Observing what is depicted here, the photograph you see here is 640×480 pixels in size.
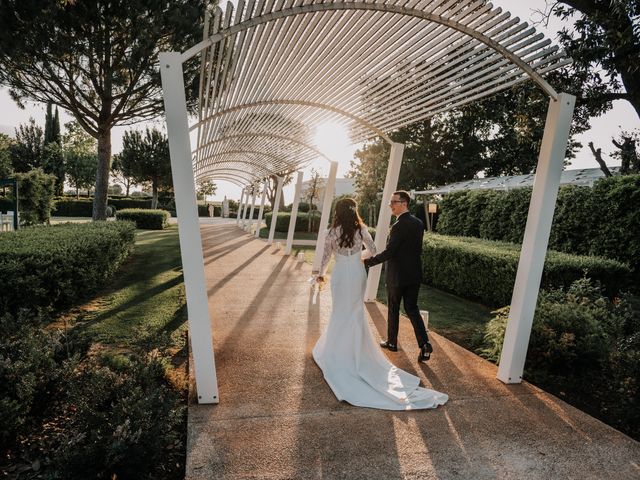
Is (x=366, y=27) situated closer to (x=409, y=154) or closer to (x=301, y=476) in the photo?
(x=301, y=476)

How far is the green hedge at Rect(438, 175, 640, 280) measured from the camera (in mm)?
8344

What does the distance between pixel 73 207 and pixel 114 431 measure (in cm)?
4092

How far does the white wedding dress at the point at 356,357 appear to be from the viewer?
380 centimetres

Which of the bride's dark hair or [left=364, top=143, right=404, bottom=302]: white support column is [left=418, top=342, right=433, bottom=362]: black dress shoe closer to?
the bride's dark hair

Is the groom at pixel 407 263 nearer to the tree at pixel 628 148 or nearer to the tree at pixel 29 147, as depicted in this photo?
the tree at pixel 628 148

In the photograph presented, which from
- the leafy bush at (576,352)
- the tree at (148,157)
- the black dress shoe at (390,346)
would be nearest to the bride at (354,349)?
the black dress shoe at (390,346)

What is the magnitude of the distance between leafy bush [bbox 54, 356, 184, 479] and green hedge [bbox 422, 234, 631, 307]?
20.4 feet

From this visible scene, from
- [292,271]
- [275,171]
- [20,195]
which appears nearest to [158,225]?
[20,195]

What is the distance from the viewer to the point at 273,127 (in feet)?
30.4

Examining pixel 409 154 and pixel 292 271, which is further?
pixel 409 154

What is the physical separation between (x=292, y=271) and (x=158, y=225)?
1678 centimetres

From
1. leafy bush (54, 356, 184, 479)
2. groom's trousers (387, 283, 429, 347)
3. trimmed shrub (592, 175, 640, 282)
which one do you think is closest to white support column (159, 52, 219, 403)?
leafy bush (54, 356, 184, 479)

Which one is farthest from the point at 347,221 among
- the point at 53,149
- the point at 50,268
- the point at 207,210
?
the point at 53,149

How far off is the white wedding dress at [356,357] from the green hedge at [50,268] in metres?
3.54
